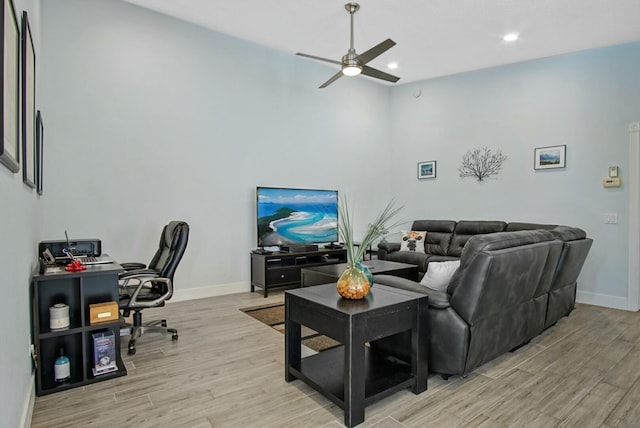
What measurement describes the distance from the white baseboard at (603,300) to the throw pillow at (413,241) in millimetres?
2115

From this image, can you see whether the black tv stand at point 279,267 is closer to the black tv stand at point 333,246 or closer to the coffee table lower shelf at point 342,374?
the black tv stand at point 333,246

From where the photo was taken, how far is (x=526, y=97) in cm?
519

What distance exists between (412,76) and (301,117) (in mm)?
2059

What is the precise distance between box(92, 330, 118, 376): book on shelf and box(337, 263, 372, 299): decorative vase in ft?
5.55

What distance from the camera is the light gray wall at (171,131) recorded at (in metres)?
3.88

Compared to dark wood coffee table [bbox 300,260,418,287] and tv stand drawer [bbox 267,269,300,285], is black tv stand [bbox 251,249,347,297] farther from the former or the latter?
dark wood coffee table [bbox 300,260,418,287]

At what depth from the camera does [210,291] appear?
4.82 m

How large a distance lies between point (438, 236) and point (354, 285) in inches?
155

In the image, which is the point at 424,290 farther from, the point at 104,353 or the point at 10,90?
the point at 10,90

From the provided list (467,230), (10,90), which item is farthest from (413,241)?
(10,90)

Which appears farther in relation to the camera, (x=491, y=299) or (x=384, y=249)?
(x=384, y=249)

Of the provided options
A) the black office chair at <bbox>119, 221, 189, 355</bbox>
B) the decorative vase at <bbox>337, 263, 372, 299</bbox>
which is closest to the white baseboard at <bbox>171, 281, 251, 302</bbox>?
the black office chair at <bbox>119, 221, 189, 355</bbox>

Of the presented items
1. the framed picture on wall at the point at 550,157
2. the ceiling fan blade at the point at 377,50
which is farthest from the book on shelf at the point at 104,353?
the framed picture on wall at the point at 550,157

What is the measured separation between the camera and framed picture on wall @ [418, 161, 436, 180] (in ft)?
20.7
